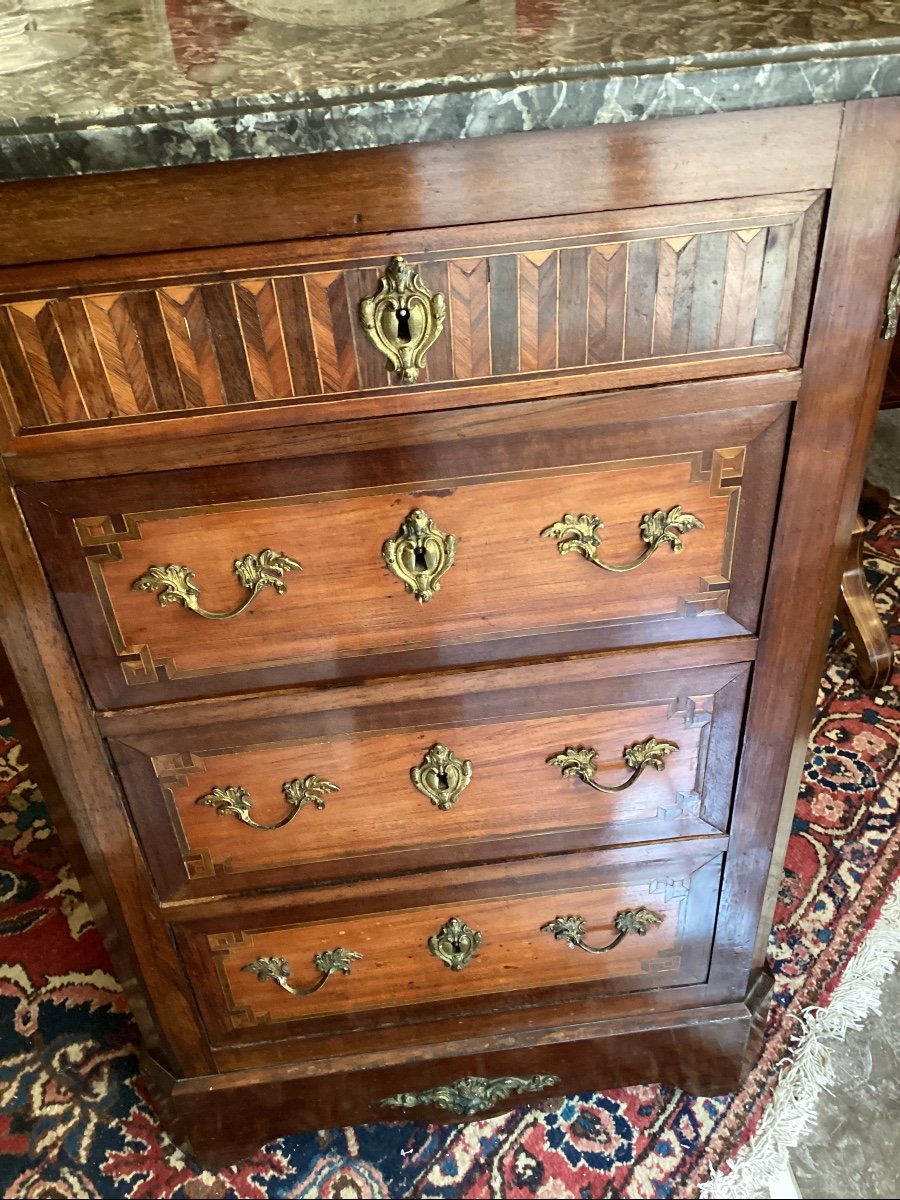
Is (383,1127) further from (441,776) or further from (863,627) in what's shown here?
(863,627)

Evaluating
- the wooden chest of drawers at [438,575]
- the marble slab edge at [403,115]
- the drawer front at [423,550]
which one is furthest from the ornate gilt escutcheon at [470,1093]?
the marble slab edge at [403,115]

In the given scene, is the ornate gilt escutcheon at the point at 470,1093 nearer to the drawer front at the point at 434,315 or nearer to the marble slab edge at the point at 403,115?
the drawer front at the point at 434,315

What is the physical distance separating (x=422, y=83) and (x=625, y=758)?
1.76 ft

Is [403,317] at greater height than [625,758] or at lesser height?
greater

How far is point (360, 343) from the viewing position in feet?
2.08

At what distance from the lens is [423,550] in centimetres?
72

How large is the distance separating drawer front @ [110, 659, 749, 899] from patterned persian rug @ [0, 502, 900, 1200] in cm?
38

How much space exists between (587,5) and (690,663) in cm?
47

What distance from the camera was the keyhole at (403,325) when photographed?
24.5 inches

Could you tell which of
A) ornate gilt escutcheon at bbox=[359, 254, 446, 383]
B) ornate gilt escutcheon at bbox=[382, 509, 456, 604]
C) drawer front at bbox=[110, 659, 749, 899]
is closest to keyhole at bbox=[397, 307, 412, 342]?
ornate gilt escutcheon at bbox=[359, 254, 446, 383]

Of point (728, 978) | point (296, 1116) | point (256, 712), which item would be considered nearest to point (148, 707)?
point (256, 712)

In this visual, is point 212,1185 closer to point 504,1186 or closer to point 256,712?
point 504,1186

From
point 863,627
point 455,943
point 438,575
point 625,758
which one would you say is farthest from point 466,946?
point 863,627

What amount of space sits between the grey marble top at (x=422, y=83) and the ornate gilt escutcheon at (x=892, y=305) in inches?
5.1
